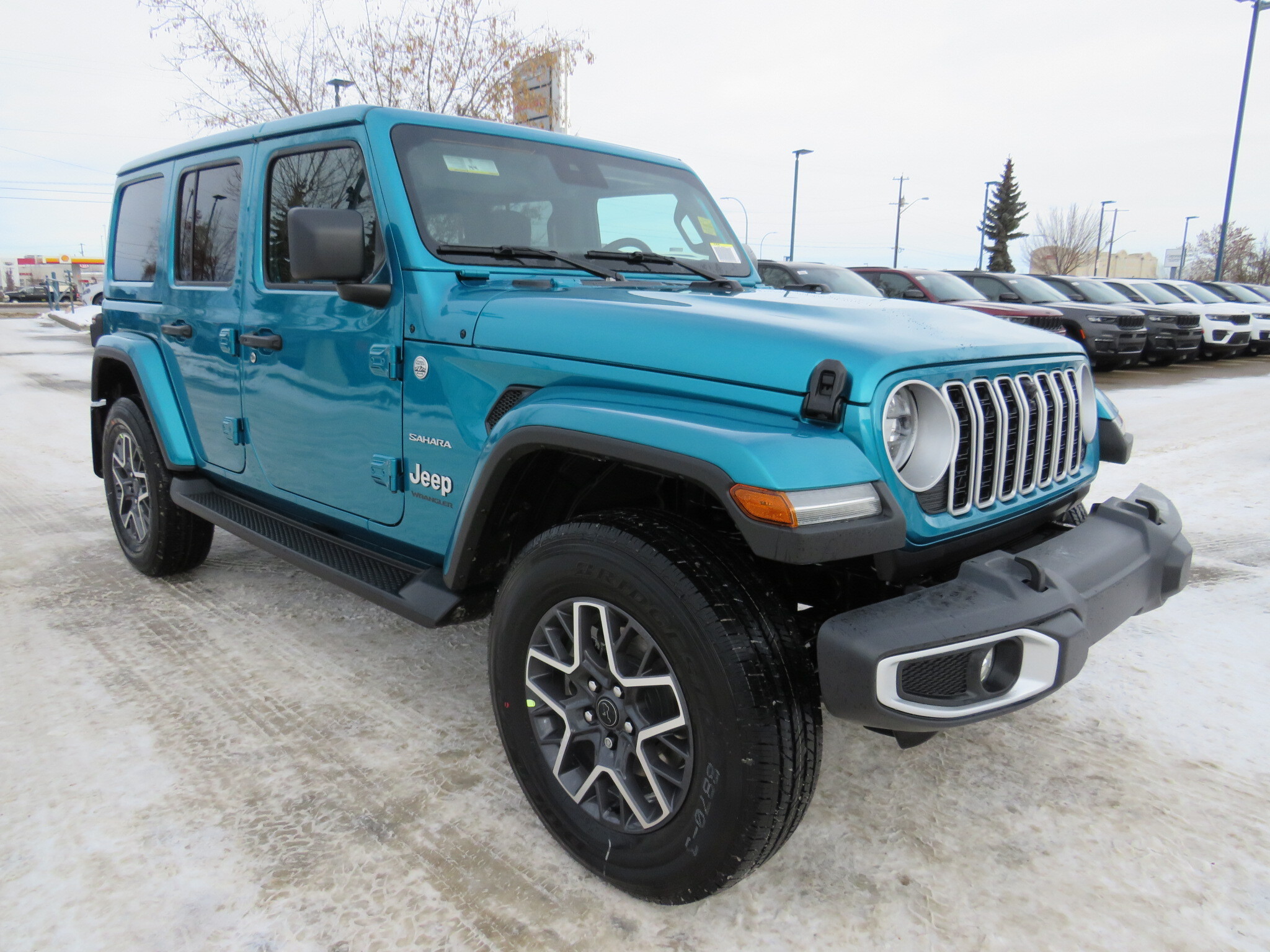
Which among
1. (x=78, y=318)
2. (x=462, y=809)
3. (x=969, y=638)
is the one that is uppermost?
(x=969, y=638)

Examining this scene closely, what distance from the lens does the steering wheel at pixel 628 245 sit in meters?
3.21

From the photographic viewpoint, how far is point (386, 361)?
2.77m

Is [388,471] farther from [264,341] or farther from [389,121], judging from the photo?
[389,121]

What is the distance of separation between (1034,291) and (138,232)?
14701 mm

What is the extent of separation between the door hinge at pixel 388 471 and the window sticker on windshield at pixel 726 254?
156 cm

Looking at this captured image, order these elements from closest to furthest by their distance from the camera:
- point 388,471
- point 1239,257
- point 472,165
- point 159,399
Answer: point 388,471 → point 472,165 → point 159,399 → point 1239,257

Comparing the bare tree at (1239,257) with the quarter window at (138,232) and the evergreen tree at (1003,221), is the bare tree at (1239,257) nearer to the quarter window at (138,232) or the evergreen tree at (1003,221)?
the evergreen tree at (1003,221)

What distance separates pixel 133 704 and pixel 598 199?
8.02ft

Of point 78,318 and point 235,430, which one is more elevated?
point 235,430

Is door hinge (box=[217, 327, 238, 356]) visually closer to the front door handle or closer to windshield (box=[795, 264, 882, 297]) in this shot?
the front door handle

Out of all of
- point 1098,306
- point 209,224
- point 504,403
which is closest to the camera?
point 504,403

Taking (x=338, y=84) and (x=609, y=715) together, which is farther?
(x=338, y=84)

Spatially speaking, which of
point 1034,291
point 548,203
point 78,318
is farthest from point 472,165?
point 78,318

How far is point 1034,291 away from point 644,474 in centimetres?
1515
